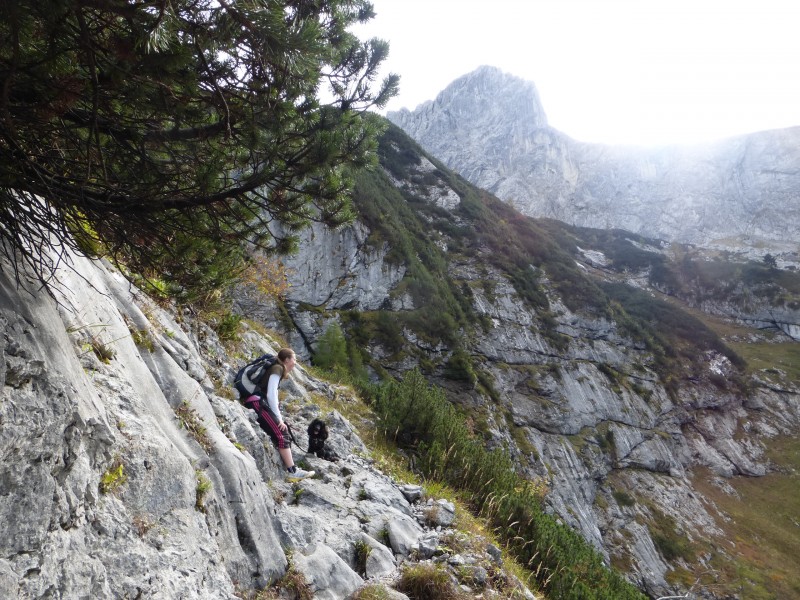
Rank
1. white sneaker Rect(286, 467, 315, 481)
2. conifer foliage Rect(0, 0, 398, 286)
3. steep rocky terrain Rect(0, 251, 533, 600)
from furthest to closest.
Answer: white sneaker Rect(286, 467, 315, 481) → steep rocky terrain Rect(0, 251, 533, 600) → conifer foliage Rect(0, 0, 398, 286)

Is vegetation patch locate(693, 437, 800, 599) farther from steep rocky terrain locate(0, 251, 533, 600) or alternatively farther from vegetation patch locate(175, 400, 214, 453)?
vegetation patch locate(175, 400, 214, 453)

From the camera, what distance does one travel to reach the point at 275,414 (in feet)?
18.1

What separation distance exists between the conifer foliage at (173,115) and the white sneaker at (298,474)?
9.49 feet

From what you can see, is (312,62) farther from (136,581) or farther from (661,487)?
(661,487)

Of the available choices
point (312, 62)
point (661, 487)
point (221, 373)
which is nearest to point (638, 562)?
point (661, 487)

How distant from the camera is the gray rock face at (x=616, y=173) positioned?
8450 centimetres

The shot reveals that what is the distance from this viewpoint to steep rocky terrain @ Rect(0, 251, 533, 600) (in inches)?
89.6

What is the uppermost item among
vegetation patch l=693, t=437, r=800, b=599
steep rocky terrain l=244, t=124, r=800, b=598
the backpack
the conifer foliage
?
the conifer foliage

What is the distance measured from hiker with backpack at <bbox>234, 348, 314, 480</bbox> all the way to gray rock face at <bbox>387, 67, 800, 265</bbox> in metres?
86.1

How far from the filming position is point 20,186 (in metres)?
2.48

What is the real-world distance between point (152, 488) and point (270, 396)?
252 cm

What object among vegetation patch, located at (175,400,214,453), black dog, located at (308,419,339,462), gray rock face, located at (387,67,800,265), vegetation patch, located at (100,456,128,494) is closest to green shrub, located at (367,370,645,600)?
black dog, located at (308,419,339,462)

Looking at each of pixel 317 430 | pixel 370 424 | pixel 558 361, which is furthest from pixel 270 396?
pixel 558 361

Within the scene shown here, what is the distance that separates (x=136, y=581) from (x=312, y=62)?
2975 millimetres
